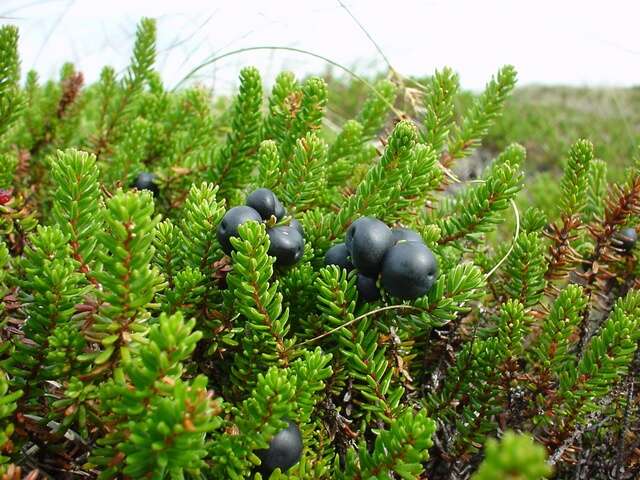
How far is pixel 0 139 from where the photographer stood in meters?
2.63

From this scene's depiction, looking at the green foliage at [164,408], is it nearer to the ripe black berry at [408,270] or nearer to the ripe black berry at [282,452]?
the ripe black berry at [282,452]

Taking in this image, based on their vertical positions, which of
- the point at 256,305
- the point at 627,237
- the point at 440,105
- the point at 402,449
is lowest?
the point at 402,449

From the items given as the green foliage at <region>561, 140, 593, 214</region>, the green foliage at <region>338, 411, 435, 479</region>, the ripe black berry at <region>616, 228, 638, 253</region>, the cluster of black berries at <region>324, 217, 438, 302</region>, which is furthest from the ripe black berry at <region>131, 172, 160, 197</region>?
the ripe black berry at <region>616, 228, 638, 253</region>

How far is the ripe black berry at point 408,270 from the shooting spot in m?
1.56

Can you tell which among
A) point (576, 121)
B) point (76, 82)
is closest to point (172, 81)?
point (76, 82)

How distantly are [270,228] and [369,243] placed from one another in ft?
1.12

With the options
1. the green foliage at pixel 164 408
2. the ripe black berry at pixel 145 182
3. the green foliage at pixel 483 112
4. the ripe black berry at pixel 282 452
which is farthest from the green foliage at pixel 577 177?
the ripe black berry at pixel 145 182

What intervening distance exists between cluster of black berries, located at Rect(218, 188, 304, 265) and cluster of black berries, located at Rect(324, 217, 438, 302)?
182 millimetres

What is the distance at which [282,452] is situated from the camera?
1.42 meters

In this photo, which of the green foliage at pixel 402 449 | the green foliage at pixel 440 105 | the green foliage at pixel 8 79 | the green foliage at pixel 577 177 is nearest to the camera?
the green foliage at pixel 402 449

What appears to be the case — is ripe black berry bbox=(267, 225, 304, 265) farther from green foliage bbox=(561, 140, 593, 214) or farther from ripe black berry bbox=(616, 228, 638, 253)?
ripe black berry bbox=(616, 228, 638, 253)

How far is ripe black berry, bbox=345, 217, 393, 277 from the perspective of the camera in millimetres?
1601

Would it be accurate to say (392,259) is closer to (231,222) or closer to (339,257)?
(339,257)

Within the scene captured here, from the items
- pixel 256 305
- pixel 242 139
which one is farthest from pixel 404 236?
pixel 242 139
